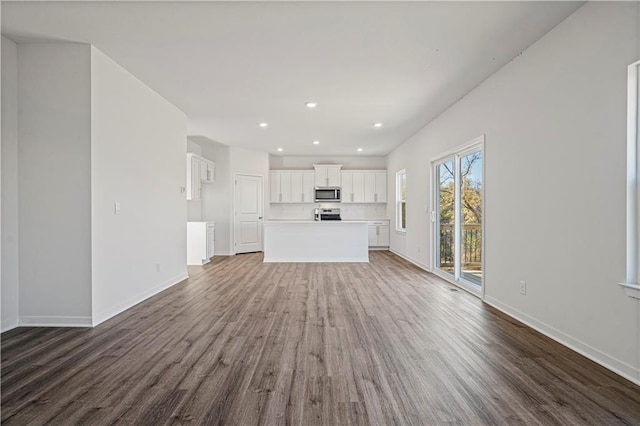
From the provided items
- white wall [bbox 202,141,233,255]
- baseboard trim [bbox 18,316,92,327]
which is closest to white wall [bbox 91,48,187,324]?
baseboard trim [bbox 18,316,92,327]

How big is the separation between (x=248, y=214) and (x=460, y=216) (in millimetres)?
5686

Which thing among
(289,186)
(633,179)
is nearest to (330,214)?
(289,186)

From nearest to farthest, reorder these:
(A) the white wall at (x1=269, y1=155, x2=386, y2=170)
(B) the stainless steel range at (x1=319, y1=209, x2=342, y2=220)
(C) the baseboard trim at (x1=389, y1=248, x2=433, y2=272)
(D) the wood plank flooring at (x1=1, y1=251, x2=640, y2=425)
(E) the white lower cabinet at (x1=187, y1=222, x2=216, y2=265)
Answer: (D) the wood plank flooring at (x1=1, y1=251, x2=640, y2=425) → (C) the baseboard trim at (x1=389, y1=248, x2=433, y2=272) → (E) the white lower cabinet at (x1=187, y1=222, x2=216, y2=265) → (B) the stainless steel range at (x1=319, y1=209, x2=342, y2=220) → (A) the white wall at (x1=269, y1=155, x2=386, y2=170)

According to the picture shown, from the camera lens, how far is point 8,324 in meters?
3.24

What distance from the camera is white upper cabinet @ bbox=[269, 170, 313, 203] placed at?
992 centimetres

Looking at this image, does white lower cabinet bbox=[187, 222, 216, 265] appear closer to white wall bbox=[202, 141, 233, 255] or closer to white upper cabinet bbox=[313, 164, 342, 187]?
white wall bbox=[202, 141, 233, 255]

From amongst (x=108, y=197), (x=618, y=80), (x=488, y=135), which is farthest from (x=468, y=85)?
(x=108, y=197)

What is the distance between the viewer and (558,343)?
2.87m

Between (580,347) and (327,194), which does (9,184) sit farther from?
(327,194)

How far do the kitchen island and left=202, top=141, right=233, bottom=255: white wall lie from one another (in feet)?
5.23

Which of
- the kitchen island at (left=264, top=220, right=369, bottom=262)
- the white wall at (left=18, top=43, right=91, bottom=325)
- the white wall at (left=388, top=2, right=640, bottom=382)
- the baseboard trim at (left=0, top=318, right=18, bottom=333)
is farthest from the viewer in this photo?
the kitchen island at (left=264, top=220, right=369, bottom=262)

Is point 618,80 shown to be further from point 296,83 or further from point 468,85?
point 296,83

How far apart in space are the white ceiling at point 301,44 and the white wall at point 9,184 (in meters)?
0.31

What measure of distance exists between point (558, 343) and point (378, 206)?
753cm
